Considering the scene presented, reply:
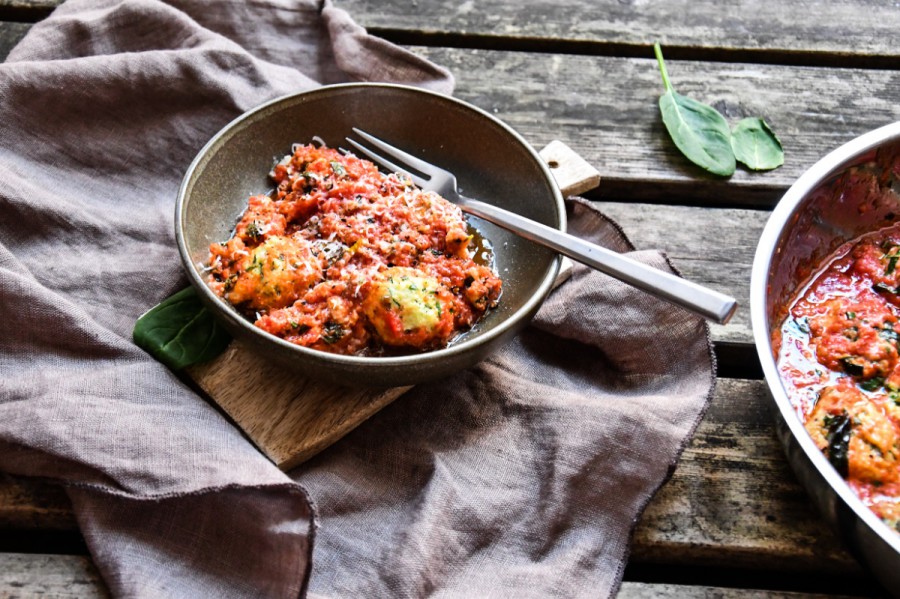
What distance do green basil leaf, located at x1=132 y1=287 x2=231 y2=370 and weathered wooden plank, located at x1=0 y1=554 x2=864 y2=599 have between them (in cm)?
45

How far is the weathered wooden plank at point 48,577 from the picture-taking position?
165cm

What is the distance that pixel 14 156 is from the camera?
2.16 metres

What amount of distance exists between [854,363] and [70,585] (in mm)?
1674

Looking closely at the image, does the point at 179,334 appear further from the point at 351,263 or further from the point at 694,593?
the point at 694,593

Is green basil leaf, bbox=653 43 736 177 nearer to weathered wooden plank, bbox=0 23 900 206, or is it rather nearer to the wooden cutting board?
weathered wooden plank, bbox=0 23 900 206

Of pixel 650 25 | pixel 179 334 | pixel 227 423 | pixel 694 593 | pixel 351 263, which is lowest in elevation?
pixel 694 593

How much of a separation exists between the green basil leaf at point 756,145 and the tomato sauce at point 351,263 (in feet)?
2.99

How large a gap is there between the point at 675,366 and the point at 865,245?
59cm

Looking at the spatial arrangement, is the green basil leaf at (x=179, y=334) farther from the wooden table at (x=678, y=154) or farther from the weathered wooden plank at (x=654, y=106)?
the weathered wooden plank at (x=654, y=106)

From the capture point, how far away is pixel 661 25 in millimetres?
2867

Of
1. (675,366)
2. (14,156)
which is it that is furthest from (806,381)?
(14,156)

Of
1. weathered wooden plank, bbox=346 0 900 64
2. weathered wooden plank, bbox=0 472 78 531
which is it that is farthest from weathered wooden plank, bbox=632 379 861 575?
weathered wooden plank, bbox=346 0 900 64

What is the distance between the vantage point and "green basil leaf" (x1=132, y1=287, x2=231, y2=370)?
1.89m

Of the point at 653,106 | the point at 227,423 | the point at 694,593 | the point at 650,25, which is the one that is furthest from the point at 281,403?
the point at 650,25
